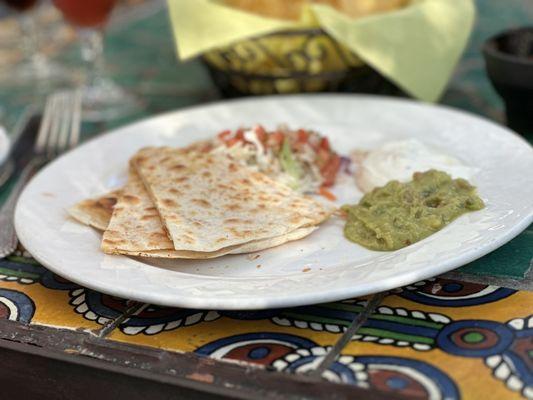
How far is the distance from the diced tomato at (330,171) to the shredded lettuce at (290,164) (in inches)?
2.7

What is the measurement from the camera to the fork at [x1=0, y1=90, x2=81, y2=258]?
2021 millimetres

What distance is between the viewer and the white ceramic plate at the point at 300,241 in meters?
1.48

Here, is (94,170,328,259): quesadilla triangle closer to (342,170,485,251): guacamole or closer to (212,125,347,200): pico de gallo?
(342,170,485,251): guacamole

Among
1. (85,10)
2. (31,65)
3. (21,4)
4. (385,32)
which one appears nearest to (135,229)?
(385,32)

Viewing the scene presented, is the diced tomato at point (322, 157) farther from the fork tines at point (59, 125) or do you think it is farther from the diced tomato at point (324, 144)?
the fork tines at point (59, 125)

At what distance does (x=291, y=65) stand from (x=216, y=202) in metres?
0.86

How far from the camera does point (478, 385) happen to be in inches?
50.6

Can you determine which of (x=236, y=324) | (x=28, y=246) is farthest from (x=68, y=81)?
(x=236, y=324)

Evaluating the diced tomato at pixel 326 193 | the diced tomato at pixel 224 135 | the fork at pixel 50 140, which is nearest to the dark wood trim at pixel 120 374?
the fork at pixel 50 140

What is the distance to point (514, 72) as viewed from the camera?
2.33 m

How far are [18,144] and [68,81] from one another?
943 mm

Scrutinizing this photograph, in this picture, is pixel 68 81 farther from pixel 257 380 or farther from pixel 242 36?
pixel 257 380

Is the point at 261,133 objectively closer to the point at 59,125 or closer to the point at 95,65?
the point at 59,125

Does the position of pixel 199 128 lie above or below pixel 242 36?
below
